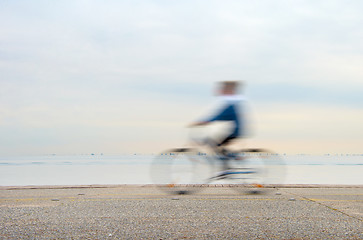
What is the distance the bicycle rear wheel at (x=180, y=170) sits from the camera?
8359 mm

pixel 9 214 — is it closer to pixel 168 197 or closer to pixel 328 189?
pixel 168 197

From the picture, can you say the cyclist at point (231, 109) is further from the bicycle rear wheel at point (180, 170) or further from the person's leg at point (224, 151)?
the bicycle rear wheel at point (180, 170)

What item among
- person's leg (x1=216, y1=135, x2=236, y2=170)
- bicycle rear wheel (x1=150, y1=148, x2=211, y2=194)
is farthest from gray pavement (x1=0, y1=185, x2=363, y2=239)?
person's leg (x1=216, y1=135, x2=236, y2=170)

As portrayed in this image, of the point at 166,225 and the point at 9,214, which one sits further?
the point at 9,214

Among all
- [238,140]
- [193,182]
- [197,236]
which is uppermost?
[238,140]

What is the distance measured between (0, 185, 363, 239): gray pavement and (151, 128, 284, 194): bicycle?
1.21 feet

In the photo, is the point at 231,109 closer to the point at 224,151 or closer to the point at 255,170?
the point at 224,151

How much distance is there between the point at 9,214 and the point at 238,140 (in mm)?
4359

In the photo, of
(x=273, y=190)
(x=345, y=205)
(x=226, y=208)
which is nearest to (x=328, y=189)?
(x=273, y=190)

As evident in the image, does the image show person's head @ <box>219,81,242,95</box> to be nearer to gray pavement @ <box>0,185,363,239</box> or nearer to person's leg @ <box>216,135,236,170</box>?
person's leg @ <box>216,135,236,170</box>

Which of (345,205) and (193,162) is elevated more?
(193,162)

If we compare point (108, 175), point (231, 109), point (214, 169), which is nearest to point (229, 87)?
point (231, 109)

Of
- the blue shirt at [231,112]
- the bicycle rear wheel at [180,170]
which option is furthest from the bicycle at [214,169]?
the blue shirt at [231,112]

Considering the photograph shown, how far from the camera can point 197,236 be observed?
18.9 feet
